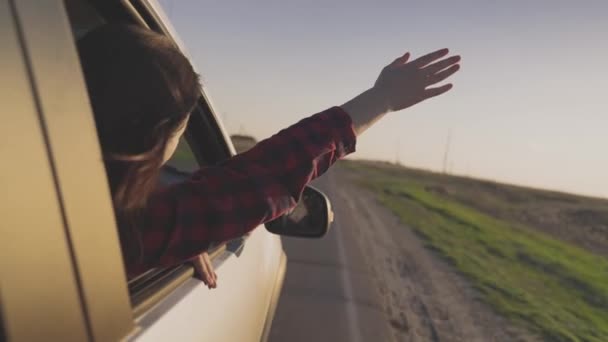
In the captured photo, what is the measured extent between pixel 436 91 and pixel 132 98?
103 centimetres

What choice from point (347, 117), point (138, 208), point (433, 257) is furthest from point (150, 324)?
point (433, 257)

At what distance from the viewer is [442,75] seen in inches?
72.9

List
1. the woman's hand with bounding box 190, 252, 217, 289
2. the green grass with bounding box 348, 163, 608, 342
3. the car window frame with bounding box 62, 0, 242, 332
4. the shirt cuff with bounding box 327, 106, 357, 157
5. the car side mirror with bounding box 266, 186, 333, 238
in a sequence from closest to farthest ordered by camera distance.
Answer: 1. the car window frame with bounding box 62, 0, 242, 332
2. the shirt cuff with bounding box 327, 106, 357, 157
3. the woman's hand with bounding box 190, 252, 217, 289
4. the car side mirror with bounding box 266, 186, 333, 238
5. the green grass with bounding box 348, 163, 608, 342

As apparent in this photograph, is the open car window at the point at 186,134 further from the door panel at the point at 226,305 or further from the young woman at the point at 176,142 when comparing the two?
the young woman at the point at 176,142

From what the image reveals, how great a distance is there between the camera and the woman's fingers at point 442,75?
6.02 ft

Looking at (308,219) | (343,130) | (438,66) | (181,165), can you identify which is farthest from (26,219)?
(181,165)

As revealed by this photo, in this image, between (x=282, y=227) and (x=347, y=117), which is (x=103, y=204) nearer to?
(x=347, y=117)

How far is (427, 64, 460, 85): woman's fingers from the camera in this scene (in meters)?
1.84

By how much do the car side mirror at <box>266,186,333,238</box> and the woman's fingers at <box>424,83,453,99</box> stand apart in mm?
924

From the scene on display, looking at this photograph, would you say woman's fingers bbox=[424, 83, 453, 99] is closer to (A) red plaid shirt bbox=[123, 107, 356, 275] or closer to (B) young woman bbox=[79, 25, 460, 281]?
(B) young woman bbox=[79, 25, 460, 281]

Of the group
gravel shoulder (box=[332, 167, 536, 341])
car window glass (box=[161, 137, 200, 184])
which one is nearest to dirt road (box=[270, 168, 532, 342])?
gravel shoulder (box=[332, 167, 536, 341])

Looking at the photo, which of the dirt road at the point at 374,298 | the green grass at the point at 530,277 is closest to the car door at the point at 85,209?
the dirt road at the point at 374,298

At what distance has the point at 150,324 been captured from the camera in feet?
4.44

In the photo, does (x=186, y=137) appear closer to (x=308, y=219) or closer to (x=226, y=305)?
(x=308, y=219)
